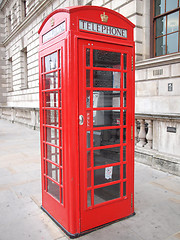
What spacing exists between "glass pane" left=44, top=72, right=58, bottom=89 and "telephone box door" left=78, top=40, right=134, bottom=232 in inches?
17.7

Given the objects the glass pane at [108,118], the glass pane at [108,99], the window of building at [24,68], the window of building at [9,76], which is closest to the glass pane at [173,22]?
the glass pane at [108,99]

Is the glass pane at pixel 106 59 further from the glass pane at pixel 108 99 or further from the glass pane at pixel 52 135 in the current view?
the glass pane at pixel 52 135

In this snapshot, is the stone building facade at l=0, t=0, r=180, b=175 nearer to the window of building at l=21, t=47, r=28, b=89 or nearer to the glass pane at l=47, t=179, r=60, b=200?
the glass pane at l=47, t=179, r=60, b=200

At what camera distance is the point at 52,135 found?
310 centimetres

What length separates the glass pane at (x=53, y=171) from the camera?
3034 millimetres

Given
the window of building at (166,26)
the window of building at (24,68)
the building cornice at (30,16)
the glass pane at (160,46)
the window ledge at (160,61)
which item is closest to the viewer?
the window ledge at (160,61)

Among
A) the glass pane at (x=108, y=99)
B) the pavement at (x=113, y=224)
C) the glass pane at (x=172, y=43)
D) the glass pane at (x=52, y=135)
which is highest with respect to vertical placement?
the glass pane at (x=172, y=43)

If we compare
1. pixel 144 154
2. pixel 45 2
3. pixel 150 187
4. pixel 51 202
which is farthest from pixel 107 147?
pixel 45 2

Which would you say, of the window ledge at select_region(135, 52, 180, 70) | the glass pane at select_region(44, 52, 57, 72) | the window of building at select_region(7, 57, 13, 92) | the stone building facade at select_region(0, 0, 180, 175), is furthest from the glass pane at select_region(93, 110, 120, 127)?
the window of building at select_region(7, 57, 13, 92)

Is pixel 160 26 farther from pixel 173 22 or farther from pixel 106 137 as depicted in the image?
pixel 106 137

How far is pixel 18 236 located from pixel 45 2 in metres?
13.0

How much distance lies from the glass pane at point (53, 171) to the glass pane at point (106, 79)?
4.17ft

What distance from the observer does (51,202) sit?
310 cm

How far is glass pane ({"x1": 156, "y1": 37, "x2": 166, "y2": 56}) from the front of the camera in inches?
242
